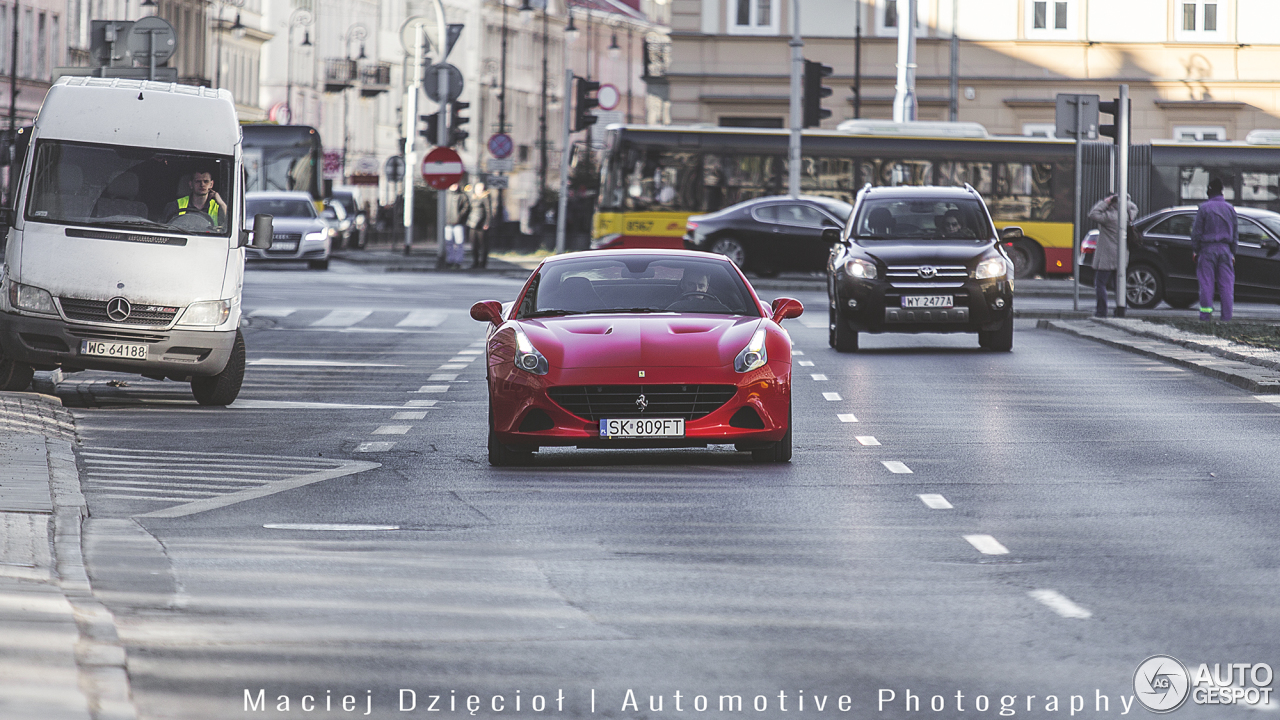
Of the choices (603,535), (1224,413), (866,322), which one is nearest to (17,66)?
(866,322)

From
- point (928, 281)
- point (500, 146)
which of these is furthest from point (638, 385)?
point (500, 146)

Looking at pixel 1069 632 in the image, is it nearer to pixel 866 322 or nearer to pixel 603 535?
pixel 603 535

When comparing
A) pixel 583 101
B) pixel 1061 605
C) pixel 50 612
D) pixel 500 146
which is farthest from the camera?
pixel 500 146

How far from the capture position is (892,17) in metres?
64.4

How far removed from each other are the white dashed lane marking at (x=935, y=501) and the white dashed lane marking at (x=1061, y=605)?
8.91 feet

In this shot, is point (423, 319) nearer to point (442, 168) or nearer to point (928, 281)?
point (928, 281)

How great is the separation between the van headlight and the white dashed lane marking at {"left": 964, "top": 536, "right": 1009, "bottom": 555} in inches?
333

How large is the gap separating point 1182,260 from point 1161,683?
2775cm

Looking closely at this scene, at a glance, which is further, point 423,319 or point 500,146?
point 500,146

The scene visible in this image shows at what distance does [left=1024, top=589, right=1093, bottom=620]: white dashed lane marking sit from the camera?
781 cm

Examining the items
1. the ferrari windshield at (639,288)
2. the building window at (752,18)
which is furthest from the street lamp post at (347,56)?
the ferrari windshield at (639,288)

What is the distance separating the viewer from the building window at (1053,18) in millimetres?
63438

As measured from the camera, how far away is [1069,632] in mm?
7469

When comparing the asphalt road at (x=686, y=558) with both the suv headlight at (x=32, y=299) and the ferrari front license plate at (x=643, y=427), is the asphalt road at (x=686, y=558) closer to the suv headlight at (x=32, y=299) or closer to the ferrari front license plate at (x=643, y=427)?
the ferrari front license plate at (x=643, y=427)
